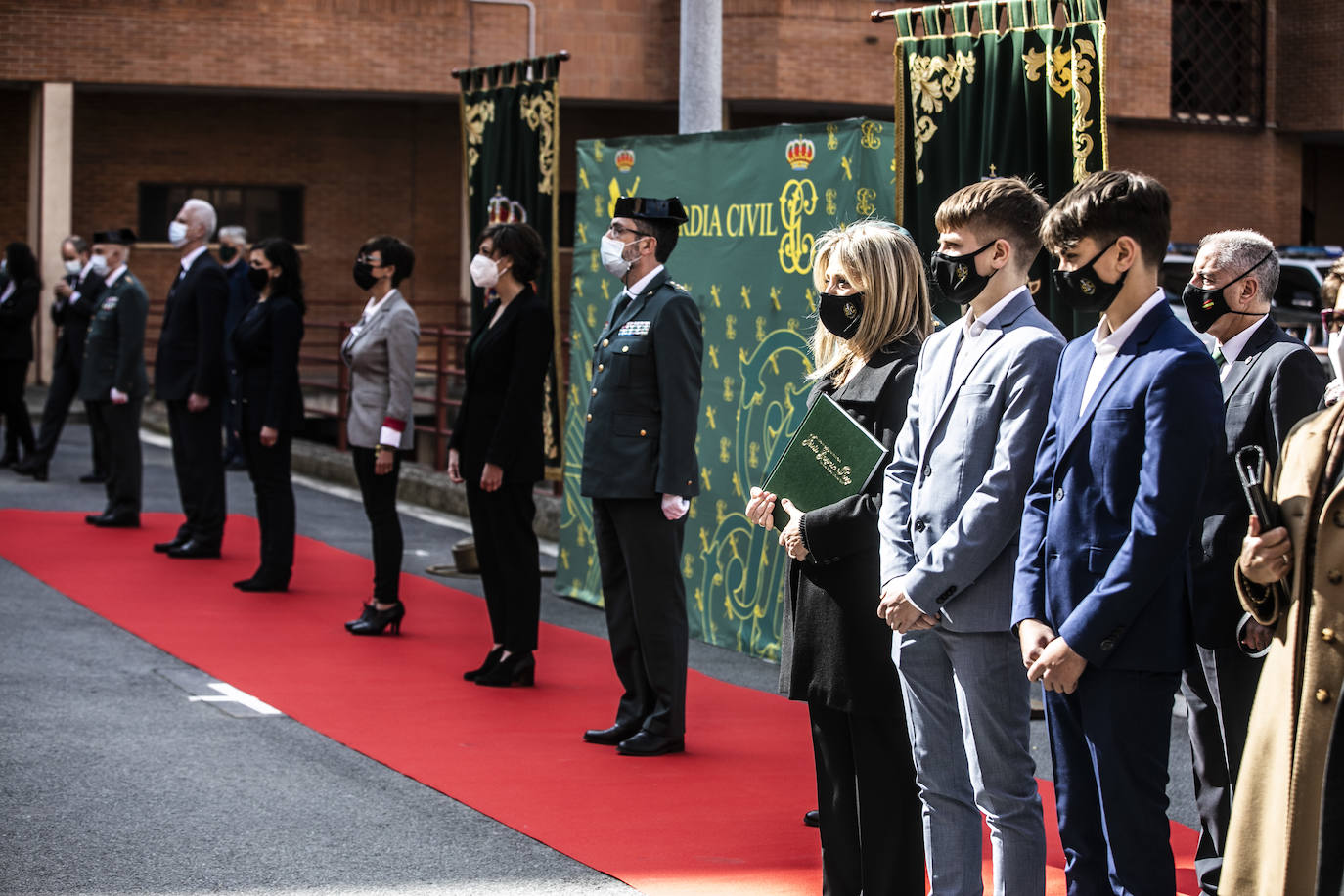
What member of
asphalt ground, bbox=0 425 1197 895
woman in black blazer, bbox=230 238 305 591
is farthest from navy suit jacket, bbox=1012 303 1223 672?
woman in black blazer, bbox=230 238 305 591

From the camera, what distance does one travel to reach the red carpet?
4835 millimetres

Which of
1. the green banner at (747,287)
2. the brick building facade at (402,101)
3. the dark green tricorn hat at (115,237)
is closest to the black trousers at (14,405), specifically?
the dark green tricorn hat at (115,237)

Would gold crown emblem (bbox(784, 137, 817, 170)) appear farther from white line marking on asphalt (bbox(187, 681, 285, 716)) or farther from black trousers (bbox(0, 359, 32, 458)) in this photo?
black trousers (bbox(0, 359, 32, 458))

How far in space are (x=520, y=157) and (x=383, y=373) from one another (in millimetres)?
1800

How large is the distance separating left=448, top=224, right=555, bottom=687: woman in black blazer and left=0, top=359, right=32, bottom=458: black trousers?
7622 millimetres

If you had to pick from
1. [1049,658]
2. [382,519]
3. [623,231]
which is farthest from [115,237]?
[1049,658]

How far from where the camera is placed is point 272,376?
8.53 m

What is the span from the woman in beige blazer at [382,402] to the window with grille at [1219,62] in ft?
67.9

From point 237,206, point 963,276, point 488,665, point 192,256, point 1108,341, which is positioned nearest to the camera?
point 1108,341

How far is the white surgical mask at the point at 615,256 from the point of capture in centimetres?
602

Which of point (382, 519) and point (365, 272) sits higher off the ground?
point (365, 272)

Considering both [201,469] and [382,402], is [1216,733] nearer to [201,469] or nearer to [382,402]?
[382,402]

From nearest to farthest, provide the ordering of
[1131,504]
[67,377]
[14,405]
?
[1131,504] < [67,377] < [14,405]

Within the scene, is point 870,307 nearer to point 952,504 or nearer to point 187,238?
point 952,504
